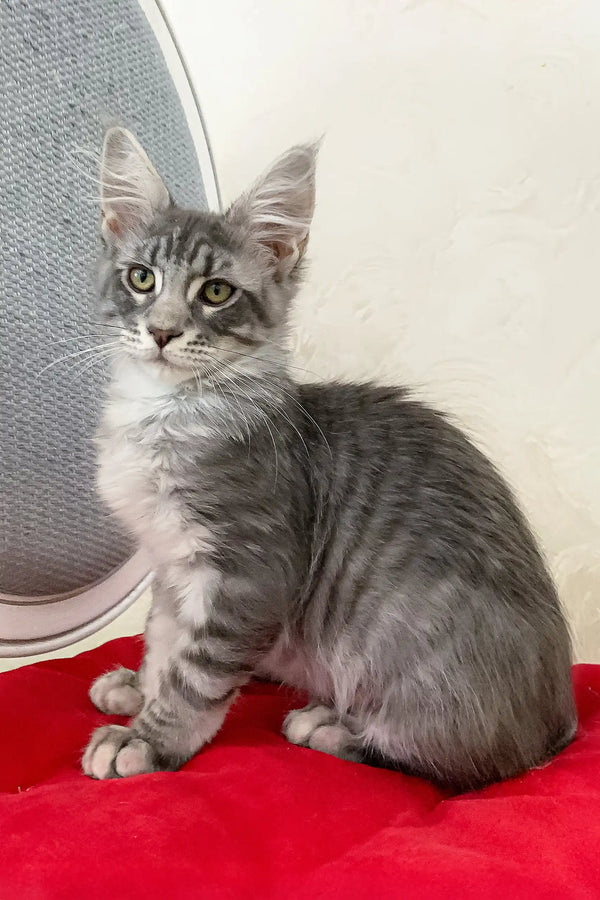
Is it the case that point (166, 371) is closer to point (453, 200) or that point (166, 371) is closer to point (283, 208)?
point (283, 208)

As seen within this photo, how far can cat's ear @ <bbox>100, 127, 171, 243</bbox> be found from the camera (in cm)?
100

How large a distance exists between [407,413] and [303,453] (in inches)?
7.2

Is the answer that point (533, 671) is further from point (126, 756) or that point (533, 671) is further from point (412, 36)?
point (412, 36)

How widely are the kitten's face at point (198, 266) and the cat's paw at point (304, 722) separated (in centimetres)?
50

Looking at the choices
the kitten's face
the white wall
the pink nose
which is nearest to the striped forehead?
the kitten's face

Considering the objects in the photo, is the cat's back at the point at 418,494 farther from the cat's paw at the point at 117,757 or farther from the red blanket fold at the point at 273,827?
the cat's paw at the point at 117,757

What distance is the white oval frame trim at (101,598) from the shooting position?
114 cm

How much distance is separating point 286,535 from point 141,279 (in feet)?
1.37

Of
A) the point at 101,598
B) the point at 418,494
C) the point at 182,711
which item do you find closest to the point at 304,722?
the point at 182,711

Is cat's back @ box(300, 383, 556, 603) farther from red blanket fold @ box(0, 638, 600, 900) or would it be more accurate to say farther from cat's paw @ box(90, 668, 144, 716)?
cat's paw @ box(90, 668, 144, 716)

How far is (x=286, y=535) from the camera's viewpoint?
944 mm

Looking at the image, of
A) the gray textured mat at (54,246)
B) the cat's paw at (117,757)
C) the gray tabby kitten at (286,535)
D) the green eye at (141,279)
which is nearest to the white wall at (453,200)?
the gray textured mat at (54,246)

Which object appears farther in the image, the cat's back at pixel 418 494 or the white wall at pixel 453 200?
the white wall at pixel 453 200

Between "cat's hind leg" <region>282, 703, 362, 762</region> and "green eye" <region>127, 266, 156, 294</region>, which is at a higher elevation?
"green eye" <region>127, 266, 156, 294</region>
